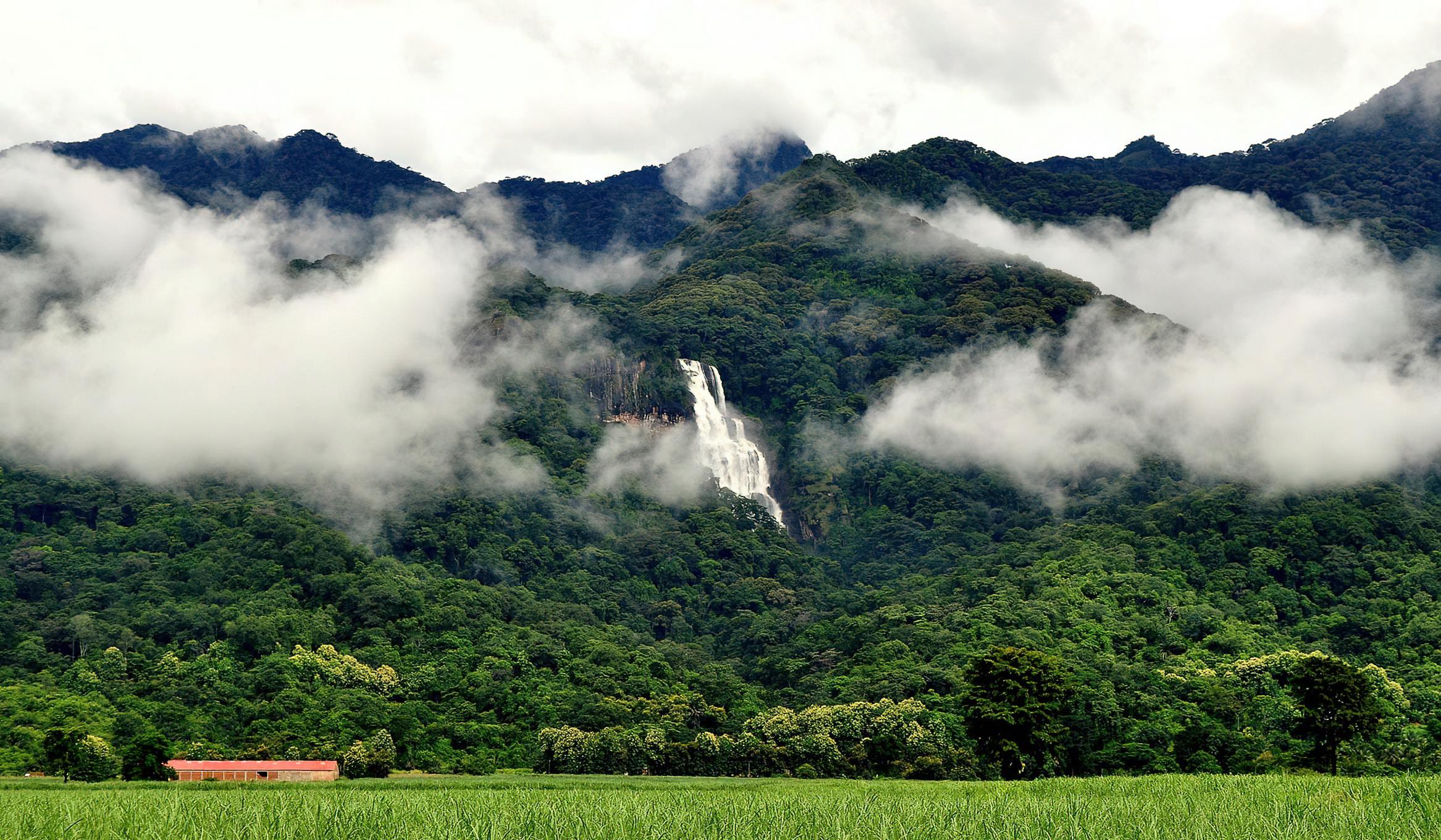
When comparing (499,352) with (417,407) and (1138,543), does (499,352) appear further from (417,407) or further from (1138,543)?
(1138,543)

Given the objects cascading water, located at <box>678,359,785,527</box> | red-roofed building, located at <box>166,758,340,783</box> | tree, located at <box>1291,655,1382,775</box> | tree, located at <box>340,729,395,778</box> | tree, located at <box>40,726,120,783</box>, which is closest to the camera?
tree, located at <box>1291,655,1382,775</box>

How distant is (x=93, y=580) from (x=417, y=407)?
2077 inches

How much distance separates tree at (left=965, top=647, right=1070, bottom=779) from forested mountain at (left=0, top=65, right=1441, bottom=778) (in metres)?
0.20

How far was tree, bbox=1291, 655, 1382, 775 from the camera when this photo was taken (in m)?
56.1

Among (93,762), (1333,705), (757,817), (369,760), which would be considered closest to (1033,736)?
(1333,705)

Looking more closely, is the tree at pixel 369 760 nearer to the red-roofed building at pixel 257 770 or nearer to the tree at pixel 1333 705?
the red-roofed building at pixel 257 770

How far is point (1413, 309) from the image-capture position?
6983 inches

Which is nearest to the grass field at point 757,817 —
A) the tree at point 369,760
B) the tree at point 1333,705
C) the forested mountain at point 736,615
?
the tree at point 1333,705

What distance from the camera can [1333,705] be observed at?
5672 cm

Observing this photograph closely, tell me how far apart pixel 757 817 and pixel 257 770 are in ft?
196

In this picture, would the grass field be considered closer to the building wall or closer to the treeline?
the treeline

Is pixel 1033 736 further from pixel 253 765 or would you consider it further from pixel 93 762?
pixel 93 762

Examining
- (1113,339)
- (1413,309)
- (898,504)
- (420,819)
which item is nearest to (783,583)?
(898,504)

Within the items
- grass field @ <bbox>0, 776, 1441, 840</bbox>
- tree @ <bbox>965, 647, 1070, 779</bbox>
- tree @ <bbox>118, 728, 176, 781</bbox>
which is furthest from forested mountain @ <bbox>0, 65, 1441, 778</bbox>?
grass field @ <bbox>0, 776, 1441, 840</bbox>
